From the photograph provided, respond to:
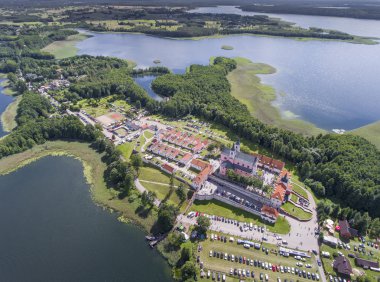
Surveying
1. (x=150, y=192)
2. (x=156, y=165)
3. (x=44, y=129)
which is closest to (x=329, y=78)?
(x=156, y=165)

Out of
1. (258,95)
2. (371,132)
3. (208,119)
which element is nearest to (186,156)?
(208,119)

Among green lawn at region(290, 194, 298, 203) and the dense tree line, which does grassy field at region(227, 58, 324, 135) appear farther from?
green lawn at region(290, 194, 298, 203)

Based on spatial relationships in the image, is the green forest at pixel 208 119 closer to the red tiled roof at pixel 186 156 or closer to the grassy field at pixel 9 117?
the grassy field at pixel 9 117

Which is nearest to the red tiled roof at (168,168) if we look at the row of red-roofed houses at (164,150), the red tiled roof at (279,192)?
the row of red-roofed houses at (164,150)

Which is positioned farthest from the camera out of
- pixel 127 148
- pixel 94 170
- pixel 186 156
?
pixel 127 148

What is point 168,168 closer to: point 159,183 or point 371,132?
point 159,183

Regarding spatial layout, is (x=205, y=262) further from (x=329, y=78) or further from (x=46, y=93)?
(x=329, y=78)

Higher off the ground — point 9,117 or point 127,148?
point 127,148
